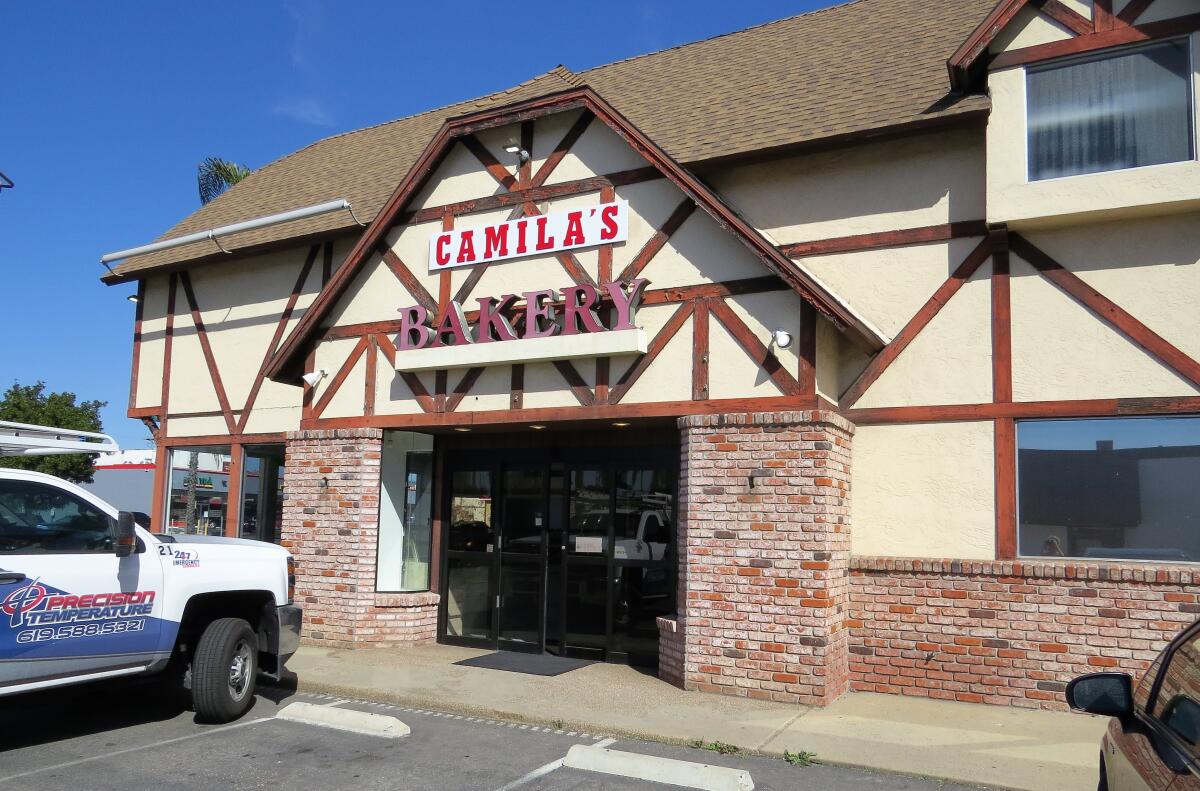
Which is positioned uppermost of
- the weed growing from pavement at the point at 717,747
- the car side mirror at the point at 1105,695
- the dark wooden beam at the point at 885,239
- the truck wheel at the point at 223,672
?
the dark wooden beam at the point at 885,239

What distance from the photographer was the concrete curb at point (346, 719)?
25.8 feet

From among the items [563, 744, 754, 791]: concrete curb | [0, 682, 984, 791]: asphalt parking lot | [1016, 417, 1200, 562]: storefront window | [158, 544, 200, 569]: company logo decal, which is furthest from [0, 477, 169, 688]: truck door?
[1016, 417, 1200, 562]: storefront window

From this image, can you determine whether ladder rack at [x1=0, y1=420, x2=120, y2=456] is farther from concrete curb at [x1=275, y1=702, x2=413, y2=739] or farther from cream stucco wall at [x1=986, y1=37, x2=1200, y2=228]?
cream stucco wall at [x1=986, y1=37, x2=1200, y2=228]

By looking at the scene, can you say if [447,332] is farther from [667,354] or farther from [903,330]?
[903,330]

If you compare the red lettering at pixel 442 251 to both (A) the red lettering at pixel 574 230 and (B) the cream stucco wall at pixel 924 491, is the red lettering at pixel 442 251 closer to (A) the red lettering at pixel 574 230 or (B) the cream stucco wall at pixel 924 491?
(A) the red lettering at pixel 574 230

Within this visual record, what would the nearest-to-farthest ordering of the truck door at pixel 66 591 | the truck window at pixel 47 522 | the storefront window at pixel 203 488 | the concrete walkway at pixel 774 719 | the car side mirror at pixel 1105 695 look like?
the car side mirror at pixel 1105 695 < the truck door at pixel 66 591 < the truck window at pixel 47 522 < the concrete walkway at pixel 774 719 < the storefront window at pixel 203 488

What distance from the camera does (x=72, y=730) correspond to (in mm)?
7898

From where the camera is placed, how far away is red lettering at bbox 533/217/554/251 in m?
11.1

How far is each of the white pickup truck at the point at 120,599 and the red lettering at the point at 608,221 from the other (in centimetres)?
476

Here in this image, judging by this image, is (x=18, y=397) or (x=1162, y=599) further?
(x=18, y=397)

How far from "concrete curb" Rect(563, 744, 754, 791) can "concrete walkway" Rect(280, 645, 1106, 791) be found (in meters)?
0.88

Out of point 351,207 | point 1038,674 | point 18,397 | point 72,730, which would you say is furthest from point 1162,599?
point 18,397

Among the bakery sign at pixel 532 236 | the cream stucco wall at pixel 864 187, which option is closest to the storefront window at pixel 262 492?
the bakery sign at pixel 532 236

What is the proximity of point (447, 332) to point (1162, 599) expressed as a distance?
7.77m
